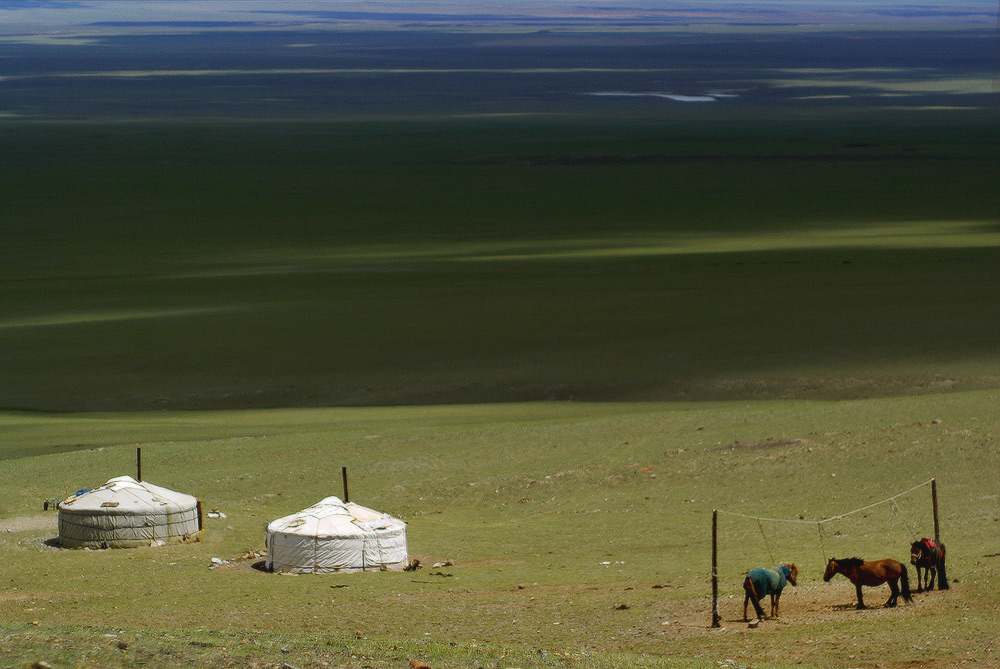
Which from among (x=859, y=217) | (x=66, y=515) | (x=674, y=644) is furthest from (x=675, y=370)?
(x=859, y=217)

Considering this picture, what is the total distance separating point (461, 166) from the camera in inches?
3780

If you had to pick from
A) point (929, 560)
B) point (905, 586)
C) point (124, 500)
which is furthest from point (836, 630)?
point (124, 500)

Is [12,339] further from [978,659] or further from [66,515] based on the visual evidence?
[978,659]

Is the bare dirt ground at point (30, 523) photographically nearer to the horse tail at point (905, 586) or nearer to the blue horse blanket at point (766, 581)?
the blue horse blanket at point (766, 581)

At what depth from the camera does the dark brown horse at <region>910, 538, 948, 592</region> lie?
49.5ft

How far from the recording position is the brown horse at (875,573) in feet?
48.3

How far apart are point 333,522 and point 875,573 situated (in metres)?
7.93

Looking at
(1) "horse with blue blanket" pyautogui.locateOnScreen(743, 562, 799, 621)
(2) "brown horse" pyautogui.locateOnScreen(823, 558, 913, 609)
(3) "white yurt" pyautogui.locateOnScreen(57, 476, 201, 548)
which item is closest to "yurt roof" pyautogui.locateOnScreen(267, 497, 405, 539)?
(3) "white yurt" pyautogui.locateOnScreen(57, 476, 201, 548)

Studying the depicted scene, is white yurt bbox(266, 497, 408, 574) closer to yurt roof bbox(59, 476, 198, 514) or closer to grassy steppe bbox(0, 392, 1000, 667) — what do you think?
grassy steppe bbox(0, 392, 1000, 667)

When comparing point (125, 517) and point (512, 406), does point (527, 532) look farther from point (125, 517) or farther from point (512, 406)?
point (512, 406)

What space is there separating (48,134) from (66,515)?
105 meters

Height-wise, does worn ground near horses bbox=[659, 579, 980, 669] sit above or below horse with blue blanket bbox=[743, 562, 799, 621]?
below

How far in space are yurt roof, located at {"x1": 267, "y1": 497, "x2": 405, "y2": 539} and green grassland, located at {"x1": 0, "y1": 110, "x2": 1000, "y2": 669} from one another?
0.73 metres

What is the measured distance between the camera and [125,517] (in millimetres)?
21406
